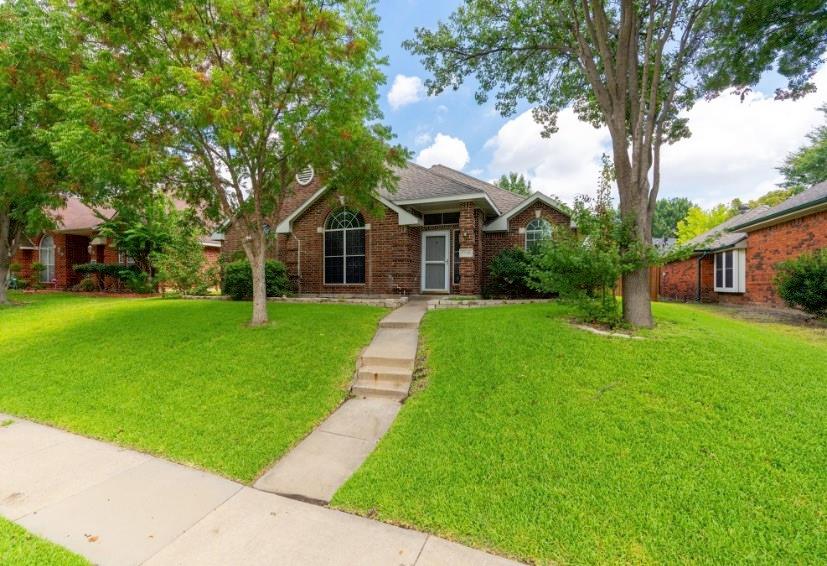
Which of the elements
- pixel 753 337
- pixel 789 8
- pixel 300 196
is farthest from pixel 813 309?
pixel 300 196

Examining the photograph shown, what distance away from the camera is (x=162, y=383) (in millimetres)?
5168

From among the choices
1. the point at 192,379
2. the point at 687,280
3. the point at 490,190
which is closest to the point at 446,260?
the point at 490,190

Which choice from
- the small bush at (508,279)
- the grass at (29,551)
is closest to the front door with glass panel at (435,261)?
the small bush at (508,279)

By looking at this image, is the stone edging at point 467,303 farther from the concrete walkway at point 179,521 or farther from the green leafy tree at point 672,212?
the green leafy tree at point 672,212

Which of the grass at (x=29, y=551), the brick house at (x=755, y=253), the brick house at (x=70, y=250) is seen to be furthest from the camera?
the brick house at (x=70, y=250)

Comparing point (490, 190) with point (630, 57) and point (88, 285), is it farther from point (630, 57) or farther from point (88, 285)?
point (88, 285)

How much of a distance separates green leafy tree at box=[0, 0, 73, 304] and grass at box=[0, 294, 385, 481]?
12.3 feet

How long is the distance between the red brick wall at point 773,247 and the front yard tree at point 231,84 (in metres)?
11.8

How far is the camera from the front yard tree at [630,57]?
6430 millimetres

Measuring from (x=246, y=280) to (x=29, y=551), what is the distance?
9968 mm

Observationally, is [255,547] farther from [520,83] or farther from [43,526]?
[520,83]

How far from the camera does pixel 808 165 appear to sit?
26328mm

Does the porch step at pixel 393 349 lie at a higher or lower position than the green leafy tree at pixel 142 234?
lower

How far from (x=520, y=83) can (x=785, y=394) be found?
8781mm
